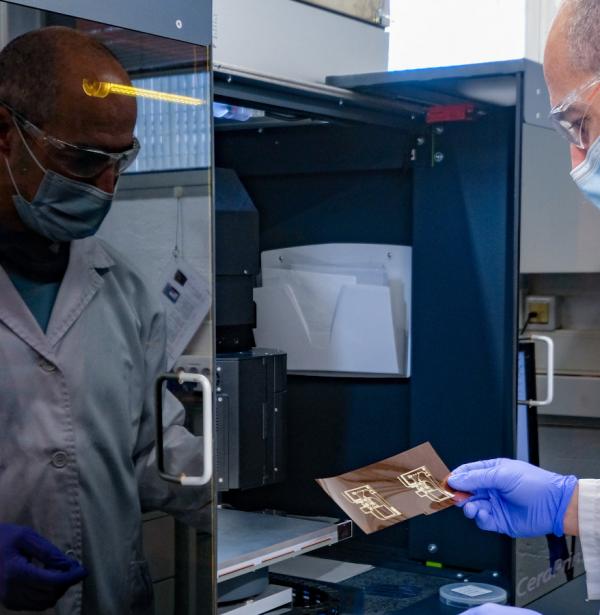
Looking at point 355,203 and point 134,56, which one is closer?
point 134,56

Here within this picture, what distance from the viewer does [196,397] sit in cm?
186

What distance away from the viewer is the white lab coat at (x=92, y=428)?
162cm

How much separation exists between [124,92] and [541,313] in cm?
259

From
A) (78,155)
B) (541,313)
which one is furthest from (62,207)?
(541,313)

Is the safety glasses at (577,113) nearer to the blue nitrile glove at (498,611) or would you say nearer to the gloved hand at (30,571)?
the blue nitrile glove at (498,611)

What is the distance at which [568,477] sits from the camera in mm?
2199

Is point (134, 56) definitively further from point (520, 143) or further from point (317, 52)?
point (520, 143)

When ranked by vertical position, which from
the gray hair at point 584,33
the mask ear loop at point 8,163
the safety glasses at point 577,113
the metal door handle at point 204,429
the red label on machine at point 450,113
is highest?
the red label on machine at point 450,113

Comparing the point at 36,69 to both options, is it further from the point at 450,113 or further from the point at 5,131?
the point at 450,113

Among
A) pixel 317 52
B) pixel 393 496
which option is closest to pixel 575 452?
pixel 393 496

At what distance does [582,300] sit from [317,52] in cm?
187

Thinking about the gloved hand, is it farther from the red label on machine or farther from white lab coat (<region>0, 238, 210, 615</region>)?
the red label on machine

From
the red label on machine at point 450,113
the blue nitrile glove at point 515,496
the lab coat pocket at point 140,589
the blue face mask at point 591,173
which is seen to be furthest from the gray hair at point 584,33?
the lab coat pocket at point 140,589

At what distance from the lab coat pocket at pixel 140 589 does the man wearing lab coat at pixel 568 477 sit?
58 cm
